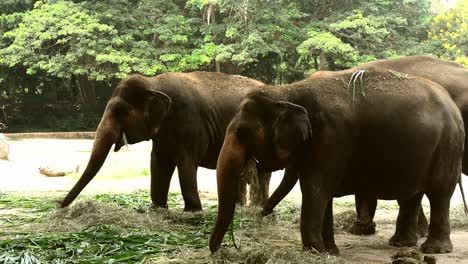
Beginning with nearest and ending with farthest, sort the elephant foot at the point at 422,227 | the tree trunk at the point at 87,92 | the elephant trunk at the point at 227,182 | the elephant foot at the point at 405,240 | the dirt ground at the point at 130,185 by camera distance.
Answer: the elephant trunk at the point at 227,182 → the dirt ground at the point at 130,185 → the elephant foot at the point at 405,240 → the elephant foot at the point at 422,227 → the tree trunk at the point at 87,92

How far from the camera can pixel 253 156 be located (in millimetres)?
4176

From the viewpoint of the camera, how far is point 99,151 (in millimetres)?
5809

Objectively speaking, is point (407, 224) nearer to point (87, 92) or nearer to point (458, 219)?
point (458, 219)

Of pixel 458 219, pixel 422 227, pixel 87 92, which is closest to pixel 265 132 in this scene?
pixel 422 227

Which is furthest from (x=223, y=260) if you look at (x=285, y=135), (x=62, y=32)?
(x=62, y=32)

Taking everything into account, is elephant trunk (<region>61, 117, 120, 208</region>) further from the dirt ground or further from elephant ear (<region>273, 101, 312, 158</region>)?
elephant ear (<region>273, 101, 312, 158</region>)

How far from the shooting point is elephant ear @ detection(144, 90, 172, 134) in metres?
6.10

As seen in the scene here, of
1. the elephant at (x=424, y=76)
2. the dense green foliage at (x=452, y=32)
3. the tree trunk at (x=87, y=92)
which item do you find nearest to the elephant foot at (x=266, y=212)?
the elephant at (x=424, y=76)

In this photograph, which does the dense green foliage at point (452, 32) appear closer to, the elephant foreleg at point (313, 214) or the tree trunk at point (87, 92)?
the tree trunk at point (87, 92)

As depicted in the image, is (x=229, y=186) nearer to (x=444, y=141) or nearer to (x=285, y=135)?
(x=285, y=135)

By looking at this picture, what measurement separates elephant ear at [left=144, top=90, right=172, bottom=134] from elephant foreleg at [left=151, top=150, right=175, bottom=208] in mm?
593

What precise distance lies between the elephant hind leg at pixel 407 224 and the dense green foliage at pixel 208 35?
1643 centimetres

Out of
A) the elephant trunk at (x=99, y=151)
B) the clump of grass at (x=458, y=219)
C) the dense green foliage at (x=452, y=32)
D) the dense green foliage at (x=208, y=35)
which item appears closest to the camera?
the elephant trunk at (x=99, y=151)

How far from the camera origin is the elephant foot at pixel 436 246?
4.75 m
